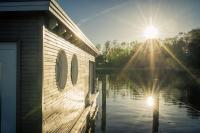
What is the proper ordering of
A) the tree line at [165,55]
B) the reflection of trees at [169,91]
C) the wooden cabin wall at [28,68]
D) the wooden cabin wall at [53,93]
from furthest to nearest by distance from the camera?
the tree line at [165,55]
the reflection of trees at [169,91]
the wooden cabin wall at [53,93]
the wooden cabin wall at [28,68]

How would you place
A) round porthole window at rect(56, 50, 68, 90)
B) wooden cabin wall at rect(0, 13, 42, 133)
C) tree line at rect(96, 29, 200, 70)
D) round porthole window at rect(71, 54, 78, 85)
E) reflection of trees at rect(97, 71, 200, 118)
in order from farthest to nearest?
tree line at rect(96, 29, 200, 70) → reflection of trees at rect(97, 71, 200, 118) → round porthole window at rect(71, 54, 78, 85) → round porthole window at rect(56, 50, 68, 90) → wooden cabin wall at rect(0, 13, 42, 133)

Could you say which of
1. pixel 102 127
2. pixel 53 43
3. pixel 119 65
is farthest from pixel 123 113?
pixel 119 65

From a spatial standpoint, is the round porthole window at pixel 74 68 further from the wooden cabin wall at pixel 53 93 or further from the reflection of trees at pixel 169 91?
the reflection of trees at pixel 169 91

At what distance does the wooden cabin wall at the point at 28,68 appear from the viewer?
6801mm

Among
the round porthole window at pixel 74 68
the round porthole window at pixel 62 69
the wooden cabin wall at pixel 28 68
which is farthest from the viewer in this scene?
the round porthole window at pixel 74 68

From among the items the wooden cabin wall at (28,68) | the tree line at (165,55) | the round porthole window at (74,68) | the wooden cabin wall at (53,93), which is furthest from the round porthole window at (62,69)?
the tree line at (165,55)

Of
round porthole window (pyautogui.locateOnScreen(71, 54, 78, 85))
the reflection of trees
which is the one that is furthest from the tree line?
round porthole window (pyautogui.locateOnScreen(71, 54, 78, 85))

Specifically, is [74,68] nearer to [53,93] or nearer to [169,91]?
[53,93]

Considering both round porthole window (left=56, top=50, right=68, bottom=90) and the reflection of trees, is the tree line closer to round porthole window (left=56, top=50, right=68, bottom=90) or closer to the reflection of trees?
the reflection of trees

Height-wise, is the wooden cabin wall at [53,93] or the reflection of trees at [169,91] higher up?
the wooden cabin wall at [53,93]

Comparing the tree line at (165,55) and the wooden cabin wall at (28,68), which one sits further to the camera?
the tree line at (165,55)

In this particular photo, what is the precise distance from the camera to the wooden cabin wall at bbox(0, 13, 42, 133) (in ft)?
22.3

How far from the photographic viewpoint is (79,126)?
10734mm

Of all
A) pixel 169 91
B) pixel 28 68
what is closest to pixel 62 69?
pixel 28 68
